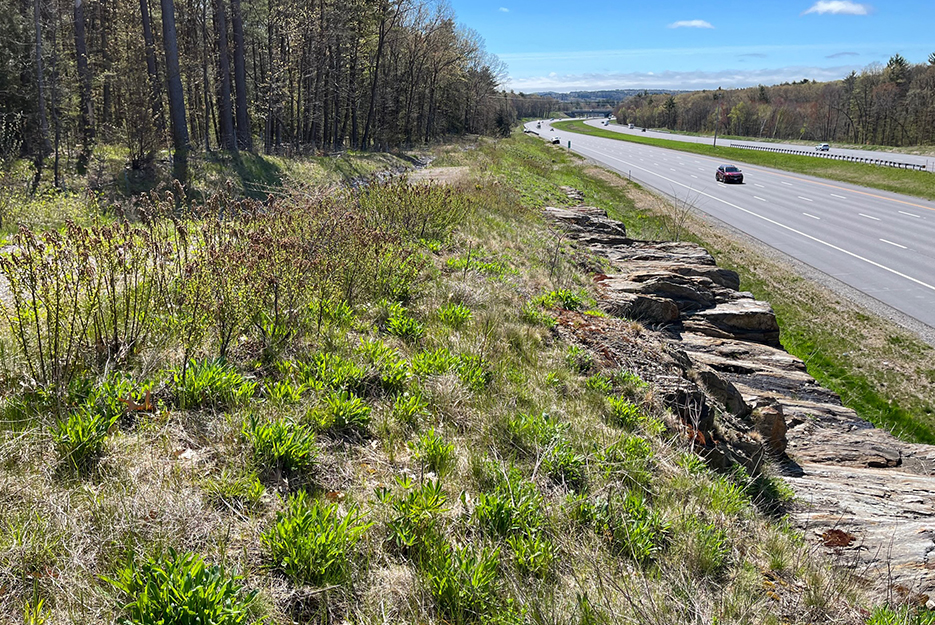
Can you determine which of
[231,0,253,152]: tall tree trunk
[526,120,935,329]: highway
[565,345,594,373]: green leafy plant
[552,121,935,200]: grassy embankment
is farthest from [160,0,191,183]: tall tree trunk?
[552,121,935,200]: grassy embankment

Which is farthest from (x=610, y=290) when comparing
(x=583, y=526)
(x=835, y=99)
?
(x=835, y=99)

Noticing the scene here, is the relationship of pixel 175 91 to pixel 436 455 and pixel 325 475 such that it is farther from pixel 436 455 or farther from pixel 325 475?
pixel 436 455

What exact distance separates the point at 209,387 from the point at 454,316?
3056mm

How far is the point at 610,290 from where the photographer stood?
10.3 metres

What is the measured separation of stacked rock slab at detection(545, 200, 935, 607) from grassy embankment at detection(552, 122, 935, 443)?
5.08ft

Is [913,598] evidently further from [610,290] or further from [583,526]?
[610,290]

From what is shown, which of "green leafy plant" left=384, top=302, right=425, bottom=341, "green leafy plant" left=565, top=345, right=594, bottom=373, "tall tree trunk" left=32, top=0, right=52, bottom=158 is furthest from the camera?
"tall tree trunk" left=32, top=0, right=52, bottom=158

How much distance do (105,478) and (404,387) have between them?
7.31ft

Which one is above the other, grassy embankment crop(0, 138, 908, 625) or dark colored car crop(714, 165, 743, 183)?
dark colored car crop(714, 165, 743, 183)

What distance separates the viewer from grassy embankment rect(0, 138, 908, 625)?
244 centimetres

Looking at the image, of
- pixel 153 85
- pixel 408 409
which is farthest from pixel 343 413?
pixel 153 85

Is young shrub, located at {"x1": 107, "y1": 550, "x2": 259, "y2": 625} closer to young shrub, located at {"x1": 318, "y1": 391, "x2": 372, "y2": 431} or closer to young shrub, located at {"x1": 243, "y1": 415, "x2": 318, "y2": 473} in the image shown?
young shrub, located at {"x1": 243, "y1": 415, "x2": 318, "y2": 473}

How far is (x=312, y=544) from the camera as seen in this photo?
2.53m

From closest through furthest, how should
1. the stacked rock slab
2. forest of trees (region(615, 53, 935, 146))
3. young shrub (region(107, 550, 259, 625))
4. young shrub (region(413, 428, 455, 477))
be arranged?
young shrub (region(107, 550, 259, 625)) < young shrub (region(413, 428, 455, 477)) < the stacked rock slab < forest of trees (region(615, 53, 935, 146))
